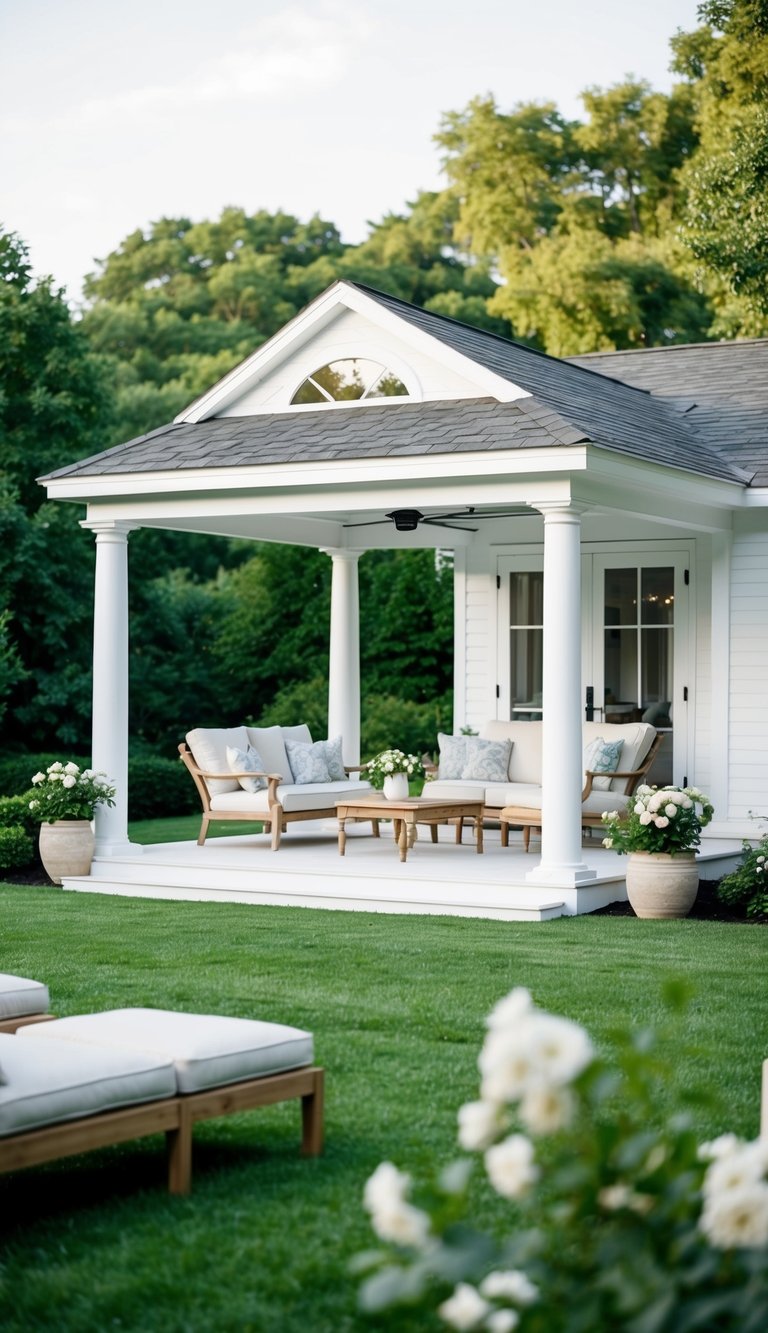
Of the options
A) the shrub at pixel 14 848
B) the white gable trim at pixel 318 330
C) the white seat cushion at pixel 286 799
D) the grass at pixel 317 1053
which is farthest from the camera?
the shrub at pixel 14 848

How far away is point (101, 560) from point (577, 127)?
79.4 ft

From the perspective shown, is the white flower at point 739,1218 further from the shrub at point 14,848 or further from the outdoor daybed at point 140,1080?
the shrub at point 14,848

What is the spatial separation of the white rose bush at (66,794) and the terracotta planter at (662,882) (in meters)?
4.28

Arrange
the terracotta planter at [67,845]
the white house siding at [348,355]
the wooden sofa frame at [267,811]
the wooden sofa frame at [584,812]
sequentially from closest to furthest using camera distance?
the wooden sofa frame at [584,812] < the terracotta planter at [67,845] < the white house siding at [348,355] < the wooden sofa frame at [267,811]

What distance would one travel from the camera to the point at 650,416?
14773 mm

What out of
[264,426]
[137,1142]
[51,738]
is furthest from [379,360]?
[51,738]

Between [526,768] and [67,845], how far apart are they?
4.10 meters

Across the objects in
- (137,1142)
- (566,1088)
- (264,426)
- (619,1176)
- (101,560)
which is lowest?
(137,1142)

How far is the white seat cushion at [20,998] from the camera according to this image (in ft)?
19.2

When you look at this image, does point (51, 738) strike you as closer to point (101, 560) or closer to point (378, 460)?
point (101, 560)

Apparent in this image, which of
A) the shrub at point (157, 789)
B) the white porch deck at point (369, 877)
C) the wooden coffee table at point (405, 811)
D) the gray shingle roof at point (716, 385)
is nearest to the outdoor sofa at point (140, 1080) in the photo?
the white porch deck at point (369, 877)

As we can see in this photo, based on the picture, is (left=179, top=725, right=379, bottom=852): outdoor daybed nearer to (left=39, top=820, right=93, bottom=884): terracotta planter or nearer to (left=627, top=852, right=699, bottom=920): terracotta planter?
(left=39, top=820, right=93, bottom=884): terracotta planter

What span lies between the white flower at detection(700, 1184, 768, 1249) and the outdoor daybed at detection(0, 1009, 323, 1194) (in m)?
2.48

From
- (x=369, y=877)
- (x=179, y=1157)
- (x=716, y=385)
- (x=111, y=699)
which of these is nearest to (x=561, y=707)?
(x=369, y=877)
